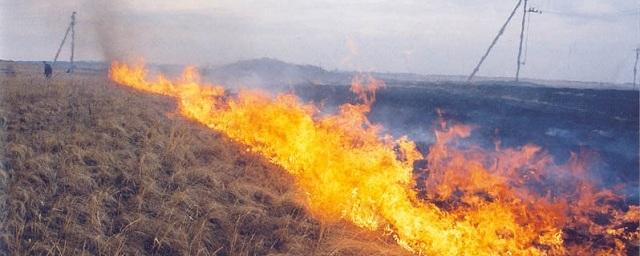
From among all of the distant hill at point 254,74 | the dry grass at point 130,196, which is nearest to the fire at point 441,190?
the dry grass at point 130,196

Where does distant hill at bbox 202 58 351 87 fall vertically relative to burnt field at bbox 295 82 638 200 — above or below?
above

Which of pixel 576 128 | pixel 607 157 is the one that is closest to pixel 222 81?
pixel 576 128

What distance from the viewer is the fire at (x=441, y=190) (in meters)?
9.38

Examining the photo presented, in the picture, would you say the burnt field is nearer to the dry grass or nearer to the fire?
the fire

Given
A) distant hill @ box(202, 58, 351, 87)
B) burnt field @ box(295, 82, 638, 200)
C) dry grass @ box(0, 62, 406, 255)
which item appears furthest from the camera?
distant hill @ box(202, 58, 351, 87)

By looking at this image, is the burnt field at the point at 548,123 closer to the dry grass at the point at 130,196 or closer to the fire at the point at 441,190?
the fire at the point at 441,190

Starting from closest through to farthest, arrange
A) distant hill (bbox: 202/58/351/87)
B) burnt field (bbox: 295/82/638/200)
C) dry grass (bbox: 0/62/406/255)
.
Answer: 1. dry grass (bbox: 0/62/406/255)
2. burnt field (bbox: 295/82/638/200)
3. distant hill (bbox: 202/58/351/87)

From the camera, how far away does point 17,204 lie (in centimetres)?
653

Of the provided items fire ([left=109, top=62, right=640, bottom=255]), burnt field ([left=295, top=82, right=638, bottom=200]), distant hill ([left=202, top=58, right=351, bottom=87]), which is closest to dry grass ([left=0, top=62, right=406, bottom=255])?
fire ([left=109, top=62, right=640, bottom=255])

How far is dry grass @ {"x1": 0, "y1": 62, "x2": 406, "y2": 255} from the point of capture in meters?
6.49

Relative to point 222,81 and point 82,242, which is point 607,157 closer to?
point 82,242

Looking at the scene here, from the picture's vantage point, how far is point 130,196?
7.80 metres

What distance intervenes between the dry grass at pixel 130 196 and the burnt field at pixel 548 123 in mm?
9319

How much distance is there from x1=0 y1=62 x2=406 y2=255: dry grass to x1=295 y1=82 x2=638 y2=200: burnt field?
30.6ft
